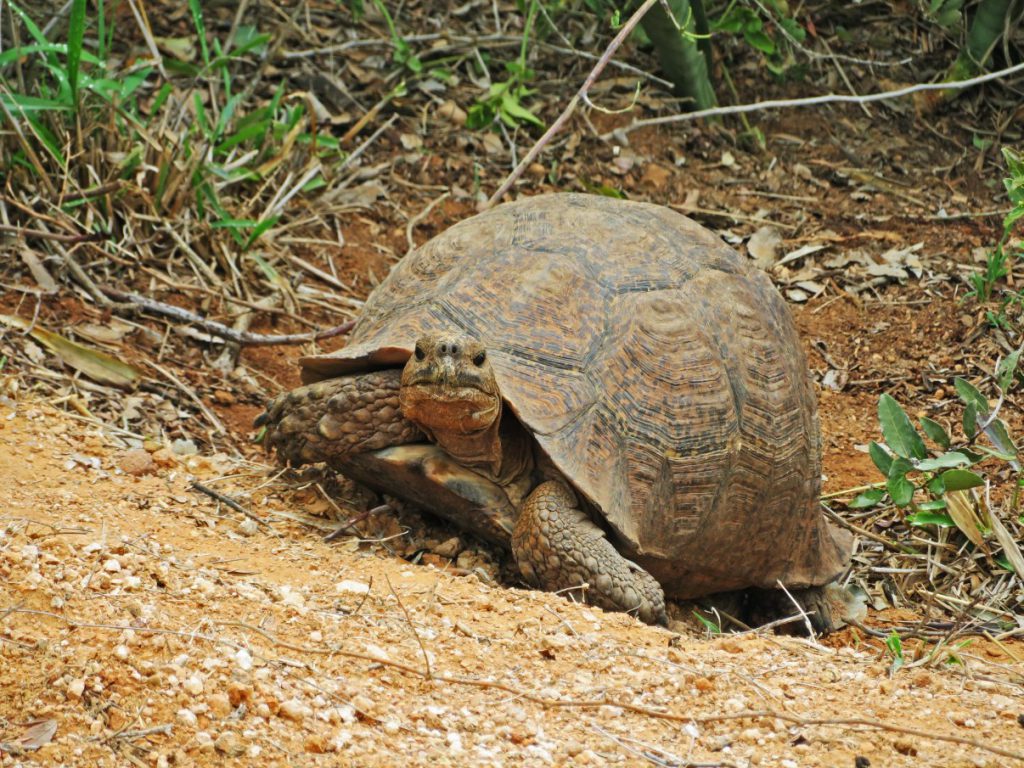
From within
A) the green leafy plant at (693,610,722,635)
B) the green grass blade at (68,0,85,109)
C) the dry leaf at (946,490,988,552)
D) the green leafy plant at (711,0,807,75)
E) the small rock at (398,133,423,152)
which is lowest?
the green leafy plant at (693,610,722,635)

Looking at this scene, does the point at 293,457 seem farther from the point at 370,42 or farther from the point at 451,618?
the point at 370,42

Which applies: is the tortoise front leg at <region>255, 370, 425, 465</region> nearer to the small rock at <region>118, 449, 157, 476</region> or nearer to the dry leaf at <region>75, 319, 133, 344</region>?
the small rock at <region>118, 449, 157, 476</region>

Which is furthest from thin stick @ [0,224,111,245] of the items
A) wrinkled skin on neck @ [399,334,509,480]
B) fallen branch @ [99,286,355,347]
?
wrinkled skin on neck @ [399,334,509,480]

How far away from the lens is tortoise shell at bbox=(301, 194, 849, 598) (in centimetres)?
399

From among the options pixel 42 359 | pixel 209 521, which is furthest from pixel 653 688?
pixel 42 359

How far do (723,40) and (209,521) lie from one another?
18.5ft

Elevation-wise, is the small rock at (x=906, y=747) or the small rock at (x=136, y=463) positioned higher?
the small rock at (x=906, y=747)

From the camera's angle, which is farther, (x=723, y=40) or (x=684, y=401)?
(x=723, y=40)

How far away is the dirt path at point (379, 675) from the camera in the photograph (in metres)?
2.46

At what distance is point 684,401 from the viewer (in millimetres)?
4168

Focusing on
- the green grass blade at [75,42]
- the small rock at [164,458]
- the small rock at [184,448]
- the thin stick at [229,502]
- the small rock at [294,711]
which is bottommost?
the small rock at [184,448]

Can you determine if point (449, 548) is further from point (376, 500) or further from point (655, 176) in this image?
point (655, 176)

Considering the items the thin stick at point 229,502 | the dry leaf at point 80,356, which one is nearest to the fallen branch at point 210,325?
the dry leaf at point 80,356

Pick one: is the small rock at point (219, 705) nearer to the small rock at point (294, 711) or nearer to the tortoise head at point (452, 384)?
the small rock at point (294, 711)
